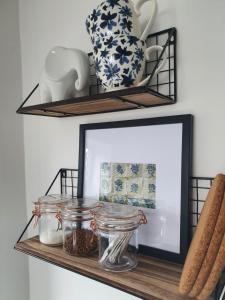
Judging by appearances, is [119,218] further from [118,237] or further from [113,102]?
[113,102]

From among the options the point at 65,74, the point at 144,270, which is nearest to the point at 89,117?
the point at 65,74

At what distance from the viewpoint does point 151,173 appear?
719 mm

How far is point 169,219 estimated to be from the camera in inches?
26.6

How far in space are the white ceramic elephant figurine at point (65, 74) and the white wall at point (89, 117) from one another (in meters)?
0.13

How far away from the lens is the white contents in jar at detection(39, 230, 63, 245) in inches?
32.2

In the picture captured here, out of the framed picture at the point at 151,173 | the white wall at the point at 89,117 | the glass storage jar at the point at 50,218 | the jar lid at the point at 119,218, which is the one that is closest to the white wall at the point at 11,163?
the white wall at the point at 89,117

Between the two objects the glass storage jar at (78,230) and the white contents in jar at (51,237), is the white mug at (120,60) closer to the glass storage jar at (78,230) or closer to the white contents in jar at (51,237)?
the glass storage jar at (78,230)

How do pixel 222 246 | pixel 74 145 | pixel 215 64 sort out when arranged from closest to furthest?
pixel 222 246 → pixel 215 64 → pixel 74 145

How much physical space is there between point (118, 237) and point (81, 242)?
0.14 m

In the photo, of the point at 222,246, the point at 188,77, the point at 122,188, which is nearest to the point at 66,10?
the point at 188,77

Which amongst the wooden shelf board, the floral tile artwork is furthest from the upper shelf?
the floral tile artwork

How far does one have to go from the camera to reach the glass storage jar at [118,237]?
2.15 feet

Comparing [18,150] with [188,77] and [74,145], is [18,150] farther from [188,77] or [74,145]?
[188,77]

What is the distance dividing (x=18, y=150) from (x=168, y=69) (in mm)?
744
